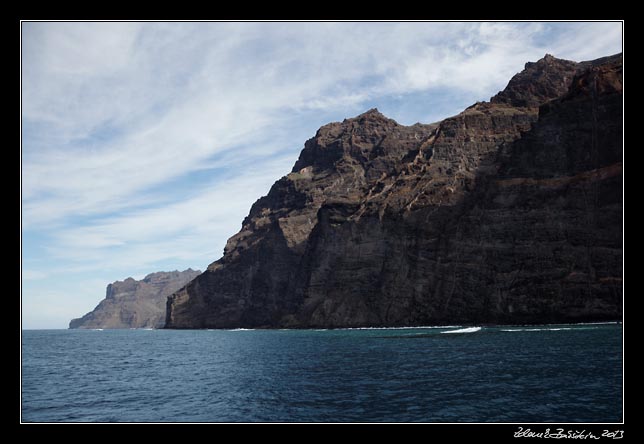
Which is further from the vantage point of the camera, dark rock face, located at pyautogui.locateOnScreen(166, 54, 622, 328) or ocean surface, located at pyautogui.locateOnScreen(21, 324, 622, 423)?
dark rock face, located at pyautogui.locateOnScreen(166, 54, 622, 328)

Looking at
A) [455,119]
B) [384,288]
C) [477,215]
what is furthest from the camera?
[455,119]

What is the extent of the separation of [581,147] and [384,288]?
242 ft

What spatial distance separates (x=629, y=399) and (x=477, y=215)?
15005 centimetres

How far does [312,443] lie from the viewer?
43.0ft

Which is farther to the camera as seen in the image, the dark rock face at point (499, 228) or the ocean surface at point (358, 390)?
the dark rock face at point (499, 228)

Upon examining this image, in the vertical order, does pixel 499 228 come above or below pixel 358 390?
above

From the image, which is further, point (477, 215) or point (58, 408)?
point (477, 215)

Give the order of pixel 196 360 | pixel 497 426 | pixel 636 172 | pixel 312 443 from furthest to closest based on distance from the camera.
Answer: pixel 196 360, pixel 636 172, pixel 497 426, pixel 312 443

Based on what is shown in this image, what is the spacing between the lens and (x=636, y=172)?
16.0 meters

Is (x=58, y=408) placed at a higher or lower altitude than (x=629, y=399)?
lower

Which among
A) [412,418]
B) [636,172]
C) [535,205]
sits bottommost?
[412,418]

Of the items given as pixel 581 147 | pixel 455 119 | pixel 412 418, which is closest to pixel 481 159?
pixel 455 119

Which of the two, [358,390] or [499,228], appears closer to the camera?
[358,390]

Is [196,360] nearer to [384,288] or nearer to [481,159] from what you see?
[384,288]
